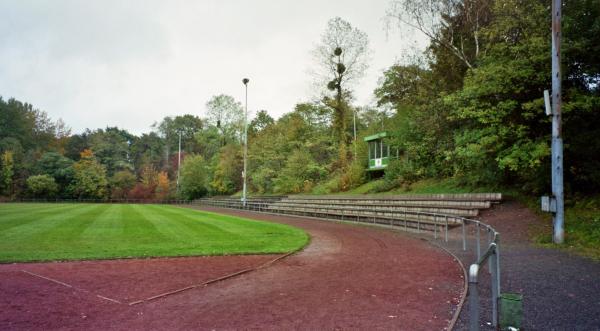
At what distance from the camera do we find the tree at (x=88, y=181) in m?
64.5

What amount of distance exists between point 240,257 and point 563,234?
335 inches

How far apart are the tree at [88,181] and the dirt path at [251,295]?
2533 inches

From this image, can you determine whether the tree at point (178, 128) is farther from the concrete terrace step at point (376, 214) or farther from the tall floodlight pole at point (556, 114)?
the tall floodlight pole at point (556, 114)

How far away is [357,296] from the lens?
5.82 meters

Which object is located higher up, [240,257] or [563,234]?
[563,234]

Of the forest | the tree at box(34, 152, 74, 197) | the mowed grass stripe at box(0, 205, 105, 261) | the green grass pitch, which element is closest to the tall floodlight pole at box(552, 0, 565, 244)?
the forest

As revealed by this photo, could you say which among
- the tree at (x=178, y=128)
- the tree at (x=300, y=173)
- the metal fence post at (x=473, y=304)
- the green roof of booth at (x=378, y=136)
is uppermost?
the tree at (x=178, y=128)

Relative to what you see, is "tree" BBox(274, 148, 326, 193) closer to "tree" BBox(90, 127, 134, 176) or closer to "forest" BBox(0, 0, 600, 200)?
"forest" BBox(0, 0, 600, 200)

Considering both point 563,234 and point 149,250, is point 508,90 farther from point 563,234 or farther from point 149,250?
point 149,250

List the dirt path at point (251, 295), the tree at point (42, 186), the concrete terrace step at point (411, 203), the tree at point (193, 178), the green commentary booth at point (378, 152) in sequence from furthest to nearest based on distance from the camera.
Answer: the tree at point (42, 186), the tree at point (193, 178), the green commentary booth at point (378, 152), the concrete terrace step at point (411, 203), the dirt path at point (251, 295)

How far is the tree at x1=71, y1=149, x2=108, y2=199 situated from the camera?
64.5 m

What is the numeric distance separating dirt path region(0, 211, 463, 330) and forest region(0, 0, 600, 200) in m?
6.09

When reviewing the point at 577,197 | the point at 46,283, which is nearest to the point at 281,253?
the point at 46,283

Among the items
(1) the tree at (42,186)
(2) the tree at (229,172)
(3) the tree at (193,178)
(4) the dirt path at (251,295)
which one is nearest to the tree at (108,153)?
(1) the tree at (42,186)
